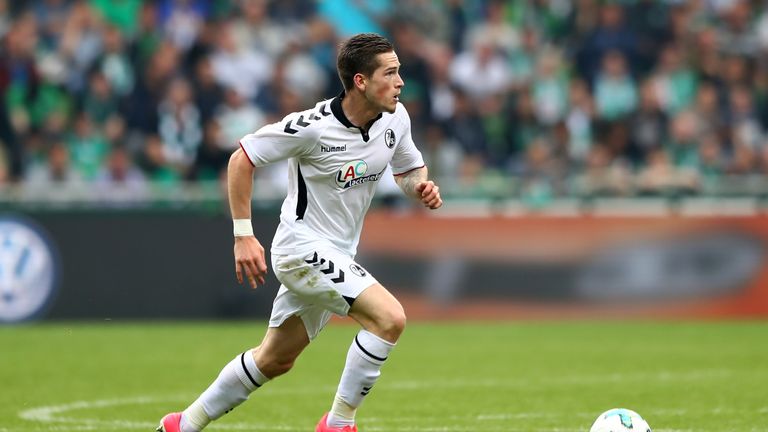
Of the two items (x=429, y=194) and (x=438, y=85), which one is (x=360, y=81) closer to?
(x=429, y=194)

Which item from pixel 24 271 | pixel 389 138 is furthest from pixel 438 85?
pixel 389 138

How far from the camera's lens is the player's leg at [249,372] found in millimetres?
7484

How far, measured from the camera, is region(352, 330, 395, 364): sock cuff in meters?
7.12

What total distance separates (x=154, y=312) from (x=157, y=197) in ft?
4.72

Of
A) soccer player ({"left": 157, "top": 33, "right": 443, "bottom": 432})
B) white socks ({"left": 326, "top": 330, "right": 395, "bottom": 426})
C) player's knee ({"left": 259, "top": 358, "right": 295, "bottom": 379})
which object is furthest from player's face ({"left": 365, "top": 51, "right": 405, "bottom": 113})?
player's knee ({"left": 259, "top": 358, "right": 295, "bottom": 379})

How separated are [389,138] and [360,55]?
0.55 m

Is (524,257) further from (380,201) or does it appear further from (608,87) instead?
(608,87)

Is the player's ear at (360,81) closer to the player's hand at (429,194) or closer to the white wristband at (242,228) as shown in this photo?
the player's hand at (429,194)

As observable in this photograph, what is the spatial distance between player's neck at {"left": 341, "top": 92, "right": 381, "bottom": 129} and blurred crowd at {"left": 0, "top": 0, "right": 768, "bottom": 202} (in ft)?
31.5

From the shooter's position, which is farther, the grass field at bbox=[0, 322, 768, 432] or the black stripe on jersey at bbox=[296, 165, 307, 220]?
the grass field at bbox=[0, 322, 768, 432]

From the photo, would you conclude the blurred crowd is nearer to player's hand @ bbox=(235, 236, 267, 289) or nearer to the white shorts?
the white shorts

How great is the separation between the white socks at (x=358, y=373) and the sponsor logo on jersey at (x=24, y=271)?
30.7ft

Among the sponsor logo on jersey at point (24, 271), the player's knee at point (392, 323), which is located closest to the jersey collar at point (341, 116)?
the player's knee at point (392, 323)

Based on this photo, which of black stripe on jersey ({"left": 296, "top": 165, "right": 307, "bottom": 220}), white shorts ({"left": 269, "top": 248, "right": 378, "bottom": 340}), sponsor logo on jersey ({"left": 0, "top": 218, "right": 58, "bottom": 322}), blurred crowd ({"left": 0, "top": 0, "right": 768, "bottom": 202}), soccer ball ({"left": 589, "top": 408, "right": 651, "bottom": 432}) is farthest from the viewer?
blurred crowd ({"left": 0, "top": 0, "right": 768, "bottom": 202})
